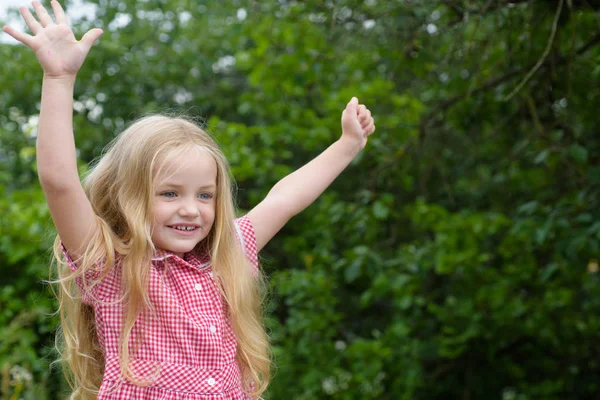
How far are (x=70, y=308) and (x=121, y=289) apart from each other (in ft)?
0.61

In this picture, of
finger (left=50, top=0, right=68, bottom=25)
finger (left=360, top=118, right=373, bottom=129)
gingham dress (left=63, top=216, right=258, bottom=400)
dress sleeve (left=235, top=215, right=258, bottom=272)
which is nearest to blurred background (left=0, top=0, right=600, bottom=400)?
finger (left=360, top=118, right=373, bottom=129)

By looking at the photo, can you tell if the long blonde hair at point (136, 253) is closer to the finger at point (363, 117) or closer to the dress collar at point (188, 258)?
the dress collar at point (188, 258)

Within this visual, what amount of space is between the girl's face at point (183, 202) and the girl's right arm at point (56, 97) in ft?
0.69

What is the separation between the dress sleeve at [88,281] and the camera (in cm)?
162

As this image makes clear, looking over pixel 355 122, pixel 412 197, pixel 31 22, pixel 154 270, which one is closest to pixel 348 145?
pixel 355 122

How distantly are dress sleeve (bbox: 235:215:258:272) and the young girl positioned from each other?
3 cm

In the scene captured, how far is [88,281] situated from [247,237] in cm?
39

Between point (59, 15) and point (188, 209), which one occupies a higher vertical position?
point (59, 15)

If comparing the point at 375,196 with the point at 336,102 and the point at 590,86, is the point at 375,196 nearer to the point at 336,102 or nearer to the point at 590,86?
the point at 336,102

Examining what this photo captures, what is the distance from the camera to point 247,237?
190 centimetres

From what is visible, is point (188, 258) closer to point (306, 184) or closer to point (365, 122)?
point (306, 184)

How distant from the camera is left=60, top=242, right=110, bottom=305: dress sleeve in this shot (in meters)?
1.62

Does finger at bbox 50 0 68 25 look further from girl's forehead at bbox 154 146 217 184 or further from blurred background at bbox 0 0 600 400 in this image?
blurred background at bbox 0 0 600 400

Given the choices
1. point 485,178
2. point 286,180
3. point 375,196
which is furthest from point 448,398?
point 286,180
